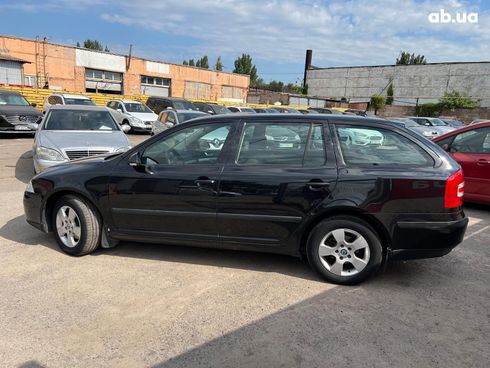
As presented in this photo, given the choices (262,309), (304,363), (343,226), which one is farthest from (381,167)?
(304,363)

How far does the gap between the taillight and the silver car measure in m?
5.25

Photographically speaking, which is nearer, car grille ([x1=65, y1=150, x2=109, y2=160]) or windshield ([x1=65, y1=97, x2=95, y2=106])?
car grille ([x1=65, y1=150, x2=109, y2=160])

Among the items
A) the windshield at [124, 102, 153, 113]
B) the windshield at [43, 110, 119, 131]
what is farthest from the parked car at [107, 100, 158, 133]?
the windshield at [43, 110, 119, 131]

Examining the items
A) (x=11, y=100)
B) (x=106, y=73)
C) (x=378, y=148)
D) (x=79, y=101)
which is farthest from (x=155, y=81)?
(x=378, y=148)

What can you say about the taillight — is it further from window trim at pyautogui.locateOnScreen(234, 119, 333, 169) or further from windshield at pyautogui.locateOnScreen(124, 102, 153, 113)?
windshield at pyautogui.locateOnScreen(124, 102, 153, 113)

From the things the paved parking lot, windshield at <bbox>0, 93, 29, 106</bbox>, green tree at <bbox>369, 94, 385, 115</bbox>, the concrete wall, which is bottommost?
the paved parking lot

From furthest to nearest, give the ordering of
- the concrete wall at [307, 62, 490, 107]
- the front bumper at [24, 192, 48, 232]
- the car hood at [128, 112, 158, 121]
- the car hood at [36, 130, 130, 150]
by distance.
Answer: the concrete wall at [307, 62, 490, 107] < the car hood at [128, 112, 158, 121] < the car hood at [36, 130, 130, 150] < the front bumper at [24, 192, 48, 232]

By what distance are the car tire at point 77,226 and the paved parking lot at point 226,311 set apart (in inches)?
5.9

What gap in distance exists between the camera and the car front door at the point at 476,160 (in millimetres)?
6383

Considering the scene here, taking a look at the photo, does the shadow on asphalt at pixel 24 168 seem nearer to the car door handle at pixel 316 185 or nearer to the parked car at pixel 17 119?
the parked car at pixel 17 119

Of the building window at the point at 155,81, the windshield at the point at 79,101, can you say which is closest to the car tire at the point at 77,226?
the windshield at the point at 79,101

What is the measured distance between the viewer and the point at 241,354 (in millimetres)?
2744

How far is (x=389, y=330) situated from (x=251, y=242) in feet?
4.74

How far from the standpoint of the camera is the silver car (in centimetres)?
712
